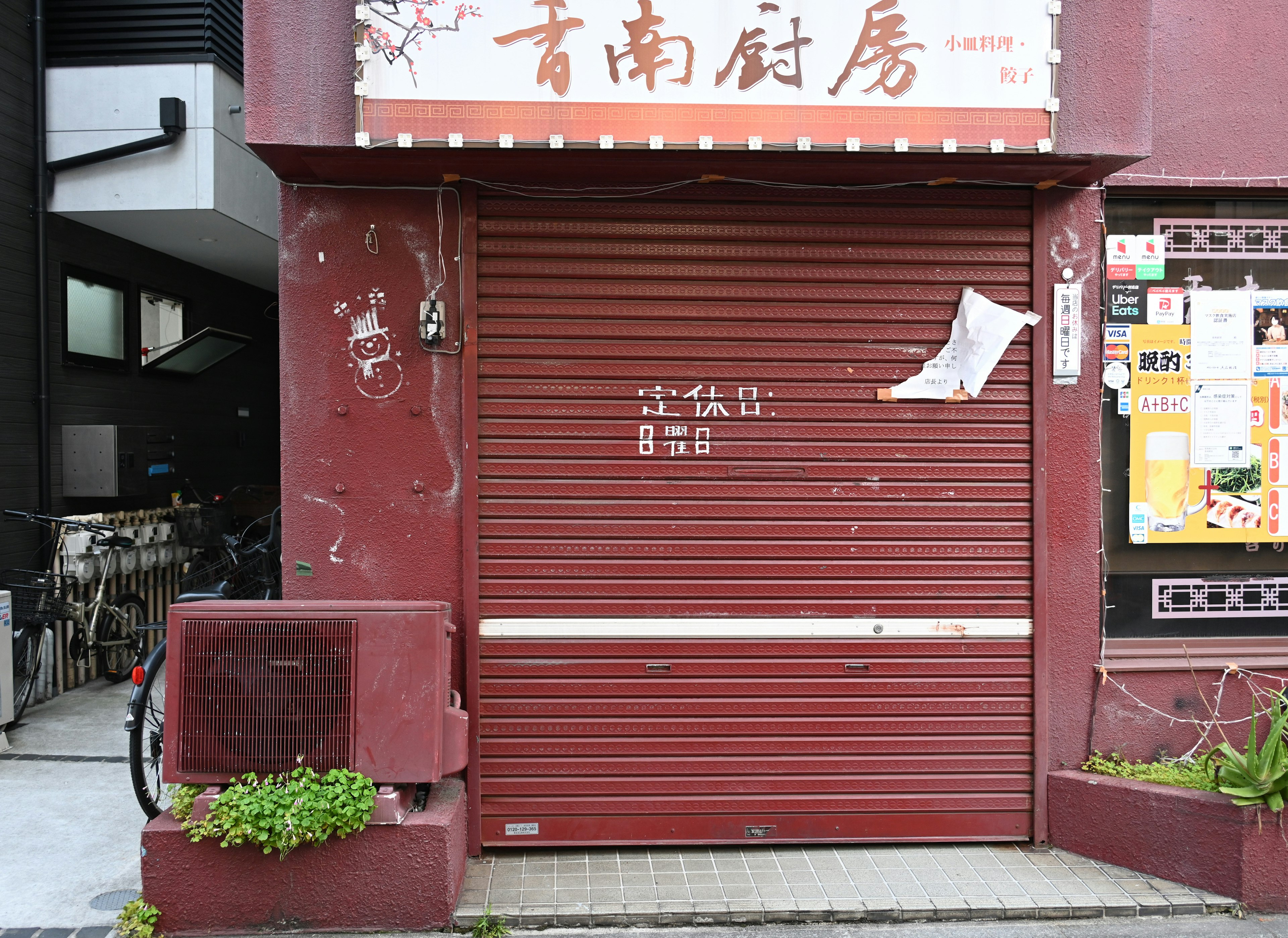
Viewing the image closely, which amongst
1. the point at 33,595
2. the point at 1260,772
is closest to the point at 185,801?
the point at 33,595

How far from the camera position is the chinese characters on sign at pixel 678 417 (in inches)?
193

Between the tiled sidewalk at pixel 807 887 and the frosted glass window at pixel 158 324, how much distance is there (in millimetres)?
7485

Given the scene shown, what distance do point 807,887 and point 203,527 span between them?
704 cm

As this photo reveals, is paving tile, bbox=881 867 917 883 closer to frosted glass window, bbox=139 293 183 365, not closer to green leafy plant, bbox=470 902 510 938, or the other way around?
green leafy plant, bbox=470 902 510 938

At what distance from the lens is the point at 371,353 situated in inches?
187

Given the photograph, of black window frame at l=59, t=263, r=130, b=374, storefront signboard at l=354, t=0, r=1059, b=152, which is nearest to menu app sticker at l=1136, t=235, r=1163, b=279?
storefront signboard at l=354, t=0, r=1059, b=152

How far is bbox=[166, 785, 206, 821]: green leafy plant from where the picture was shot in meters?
4.06

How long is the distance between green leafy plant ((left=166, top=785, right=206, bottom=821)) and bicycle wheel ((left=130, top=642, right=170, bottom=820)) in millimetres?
454

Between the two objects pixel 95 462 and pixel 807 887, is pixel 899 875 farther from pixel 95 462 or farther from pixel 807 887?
pixel 95 462

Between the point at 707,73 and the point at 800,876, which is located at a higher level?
the point at 707,73

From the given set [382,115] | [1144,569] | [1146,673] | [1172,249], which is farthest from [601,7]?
[1146,673]

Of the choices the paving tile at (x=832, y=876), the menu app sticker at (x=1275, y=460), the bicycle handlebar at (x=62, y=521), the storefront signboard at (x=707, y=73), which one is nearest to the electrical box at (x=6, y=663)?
the bicycle handlebar at (x=62, y=521)

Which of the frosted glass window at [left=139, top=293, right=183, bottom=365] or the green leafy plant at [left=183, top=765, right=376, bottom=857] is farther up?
the frosted glass window at [left=139, top=293, right=183, bottom=365]

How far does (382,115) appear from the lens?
4289mm
